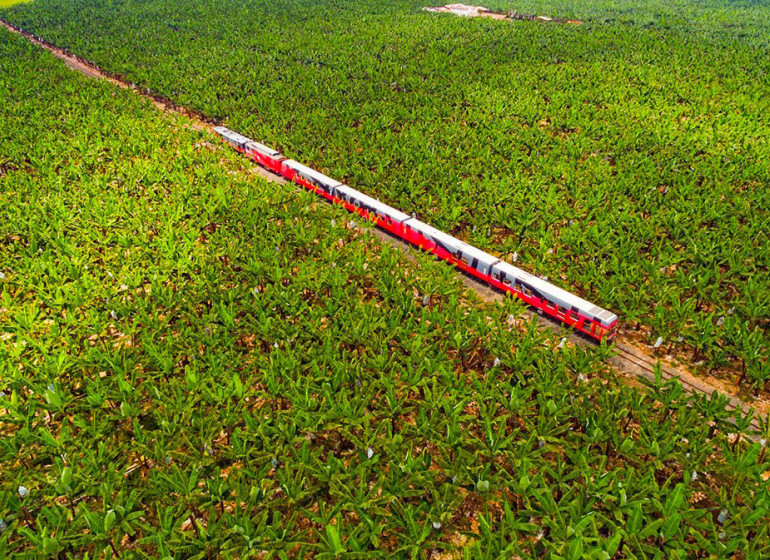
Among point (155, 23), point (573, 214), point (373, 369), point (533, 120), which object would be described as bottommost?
point (373, 369)

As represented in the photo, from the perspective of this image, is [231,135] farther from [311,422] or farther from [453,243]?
[311,422]

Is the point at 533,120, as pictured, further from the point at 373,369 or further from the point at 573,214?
the point at 373,369

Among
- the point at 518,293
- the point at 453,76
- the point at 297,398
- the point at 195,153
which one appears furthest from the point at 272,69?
the point at 297,398

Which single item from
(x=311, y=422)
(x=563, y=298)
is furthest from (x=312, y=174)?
(x=311, y=422)

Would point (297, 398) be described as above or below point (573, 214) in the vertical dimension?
below

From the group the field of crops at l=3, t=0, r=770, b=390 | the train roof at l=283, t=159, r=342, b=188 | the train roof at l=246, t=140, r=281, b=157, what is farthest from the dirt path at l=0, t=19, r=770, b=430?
the train roof at l=246, t=140, r=281, b=157

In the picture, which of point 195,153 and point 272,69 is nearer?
point 195,153

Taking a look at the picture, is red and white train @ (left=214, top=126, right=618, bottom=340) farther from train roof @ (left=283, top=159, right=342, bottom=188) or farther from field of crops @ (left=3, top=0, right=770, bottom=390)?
field of crops @ (left=3, top=0, right=770, bottom=390)
